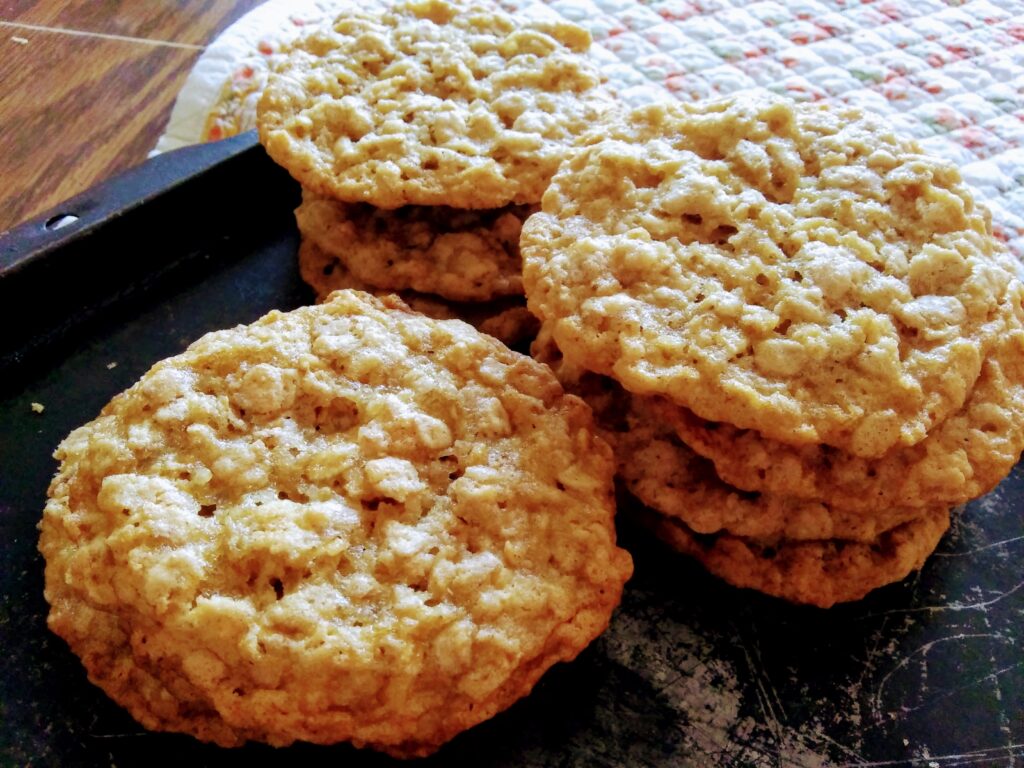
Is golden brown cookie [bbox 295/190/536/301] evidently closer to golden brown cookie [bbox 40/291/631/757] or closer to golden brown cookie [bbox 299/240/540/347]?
golden brown cookie [bbox 299/240/540/347]

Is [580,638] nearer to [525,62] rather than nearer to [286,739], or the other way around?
[286,739]

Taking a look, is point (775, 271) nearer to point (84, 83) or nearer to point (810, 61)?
point (810, 61)

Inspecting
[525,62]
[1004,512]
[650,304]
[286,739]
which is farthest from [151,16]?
[1004,512]

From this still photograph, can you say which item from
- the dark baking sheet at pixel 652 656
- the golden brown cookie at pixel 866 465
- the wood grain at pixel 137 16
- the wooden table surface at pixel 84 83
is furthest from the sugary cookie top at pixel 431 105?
the wood grain at pixel 137 16

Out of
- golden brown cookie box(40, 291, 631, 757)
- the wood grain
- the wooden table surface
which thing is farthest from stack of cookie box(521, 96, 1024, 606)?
the wood grain

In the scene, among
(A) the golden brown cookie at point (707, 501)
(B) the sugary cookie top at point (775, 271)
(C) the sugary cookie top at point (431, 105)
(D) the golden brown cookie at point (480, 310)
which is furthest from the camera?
(D) the golden brown cookie at point (480, 310)

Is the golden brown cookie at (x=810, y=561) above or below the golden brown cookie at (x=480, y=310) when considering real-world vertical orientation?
below

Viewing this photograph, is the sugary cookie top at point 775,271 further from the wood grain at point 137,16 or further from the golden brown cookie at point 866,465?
the wood grain at point 137,16

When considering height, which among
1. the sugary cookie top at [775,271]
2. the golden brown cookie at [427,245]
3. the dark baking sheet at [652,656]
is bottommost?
the dark baking sheet at [652,656]
